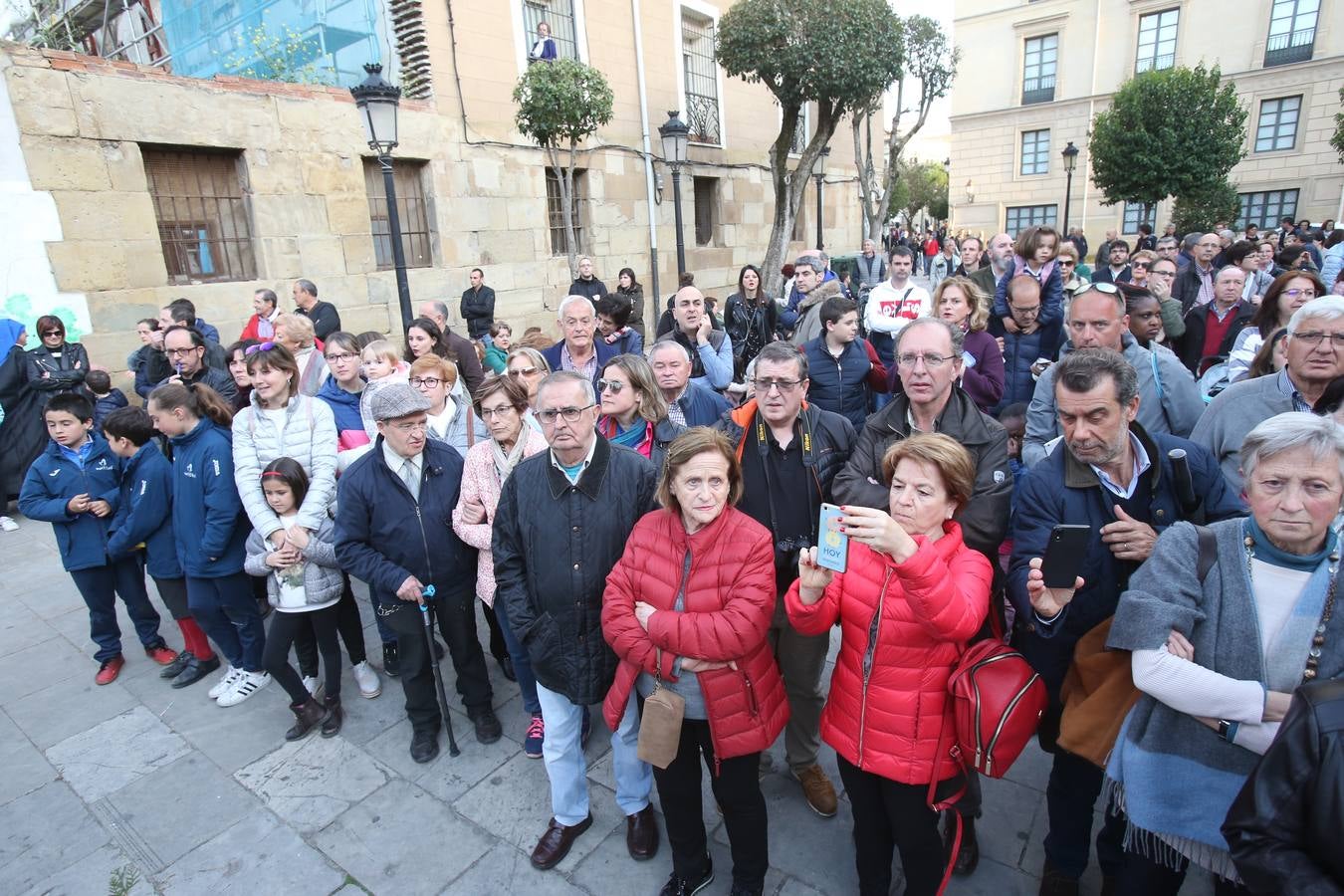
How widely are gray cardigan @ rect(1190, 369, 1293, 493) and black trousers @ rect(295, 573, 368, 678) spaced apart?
167 inches

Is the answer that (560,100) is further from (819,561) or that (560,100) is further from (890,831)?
(890,831)

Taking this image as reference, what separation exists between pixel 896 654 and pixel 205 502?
12.6ft

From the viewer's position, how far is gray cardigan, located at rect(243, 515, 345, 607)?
3779 millimetres

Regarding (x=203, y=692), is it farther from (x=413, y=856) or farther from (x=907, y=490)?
(x=907, y=490)

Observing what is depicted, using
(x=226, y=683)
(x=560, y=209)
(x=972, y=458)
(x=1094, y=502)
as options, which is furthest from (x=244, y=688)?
(x=560, y=209)

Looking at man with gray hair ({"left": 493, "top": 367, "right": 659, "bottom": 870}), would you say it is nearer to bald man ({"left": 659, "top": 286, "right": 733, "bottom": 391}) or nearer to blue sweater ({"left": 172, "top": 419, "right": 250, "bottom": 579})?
blue sweater ({"left": 172, "top": 419, "right": 250, "bottom": 579})

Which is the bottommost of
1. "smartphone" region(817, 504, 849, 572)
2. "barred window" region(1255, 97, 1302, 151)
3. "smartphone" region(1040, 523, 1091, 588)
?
"smartphone" region(1040, 523, 1091, 588)

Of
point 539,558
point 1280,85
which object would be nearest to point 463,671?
point 539,558

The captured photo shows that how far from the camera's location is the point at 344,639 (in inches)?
167

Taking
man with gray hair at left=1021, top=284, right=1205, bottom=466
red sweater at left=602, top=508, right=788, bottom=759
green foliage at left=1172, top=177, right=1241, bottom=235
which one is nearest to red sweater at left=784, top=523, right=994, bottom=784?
red sweater at left=602, top=508, right=788, bottom=759

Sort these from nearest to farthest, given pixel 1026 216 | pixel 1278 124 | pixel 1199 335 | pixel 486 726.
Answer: pixel 486 726, pixel 1199 335, pixel 1278 124, pixel 1026 216

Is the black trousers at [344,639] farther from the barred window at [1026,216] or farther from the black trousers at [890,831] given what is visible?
the barred window at [1026,216]

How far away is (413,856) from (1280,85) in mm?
35974

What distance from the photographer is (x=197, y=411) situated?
4.05m
